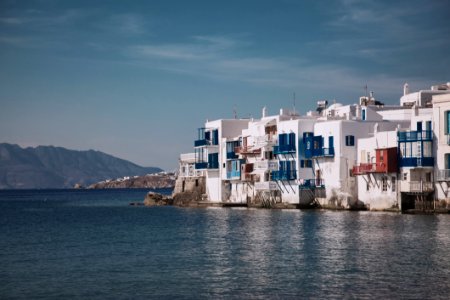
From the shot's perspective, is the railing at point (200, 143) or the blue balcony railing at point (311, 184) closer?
the blue balcony railing at point (311, 184)

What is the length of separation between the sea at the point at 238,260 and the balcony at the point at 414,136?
279 inches

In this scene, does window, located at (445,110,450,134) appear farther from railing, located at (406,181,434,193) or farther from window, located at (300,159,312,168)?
window, located at (300,159,312,168)

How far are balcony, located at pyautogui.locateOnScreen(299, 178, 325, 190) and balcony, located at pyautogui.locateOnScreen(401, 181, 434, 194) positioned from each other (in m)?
12.7

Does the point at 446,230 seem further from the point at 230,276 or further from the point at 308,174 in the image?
the point at 308,174

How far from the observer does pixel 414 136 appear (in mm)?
67375

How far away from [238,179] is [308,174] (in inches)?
544

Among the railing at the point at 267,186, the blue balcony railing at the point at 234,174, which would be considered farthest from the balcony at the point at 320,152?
the blue balcony railing at the point at 234,174

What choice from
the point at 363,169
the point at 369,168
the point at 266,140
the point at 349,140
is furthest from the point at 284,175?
the point at 369,168

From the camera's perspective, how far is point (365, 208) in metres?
73.2

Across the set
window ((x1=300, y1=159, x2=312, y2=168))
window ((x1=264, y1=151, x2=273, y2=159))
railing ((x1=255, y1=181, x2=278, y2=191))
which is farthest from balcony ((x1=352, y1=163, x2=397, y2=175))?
window ((x1=264, y1=151, x2=273, y2=159))

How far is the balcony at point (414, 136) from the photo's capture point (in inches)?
2628

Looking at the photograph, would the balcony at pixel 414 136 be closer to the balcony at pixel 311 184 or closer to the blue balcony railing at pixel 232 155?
the balcony at pixel 311 184

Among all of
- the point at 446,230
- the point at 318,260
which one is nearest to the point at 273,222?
the point at 446,230

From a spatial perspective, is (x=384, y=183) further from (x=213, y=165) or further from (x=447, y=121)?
(x=213, y=165)
